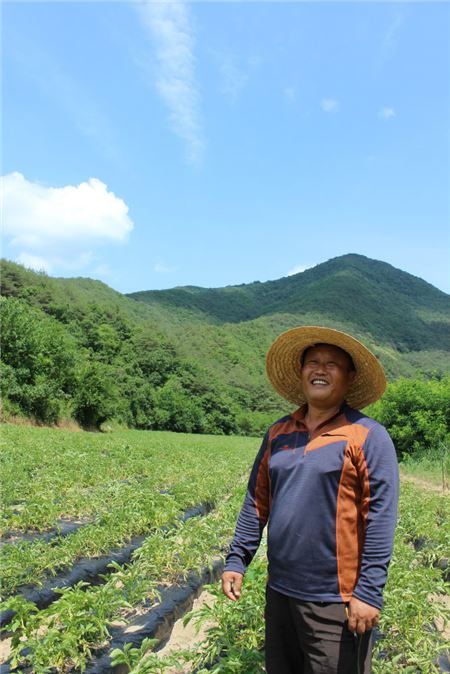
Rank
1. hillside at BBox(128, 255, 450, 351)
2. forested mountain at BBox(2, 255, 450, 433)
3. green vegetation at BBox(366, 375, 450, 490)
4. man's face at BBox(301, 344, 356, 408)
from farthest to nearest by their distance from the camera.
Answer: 1. hillside at BBox(128, 255, 450, 351)
2. forested mountain at BBox(2, 255, 450, 433)
3. green vegetation at BBox(366, 375, 450, 490)
4. man's face at BBox(301, 344, 356, 408)

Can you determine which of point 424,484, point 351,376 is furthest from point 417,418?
point 351,376

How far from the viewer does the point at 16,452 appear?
29.0 feet

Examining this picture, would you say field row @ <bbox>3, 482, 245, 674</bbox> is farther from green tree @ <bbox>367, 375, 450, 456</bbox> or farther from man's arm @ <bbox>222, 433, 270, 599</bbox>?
green tree @ <bbox>367, 375, 450, 456</bbox>

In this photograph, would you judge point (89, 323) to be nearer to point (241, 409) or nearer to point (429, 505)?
point (241, 409)

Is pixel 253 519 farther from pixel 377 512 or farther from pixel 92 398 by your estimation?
pixel 92 398

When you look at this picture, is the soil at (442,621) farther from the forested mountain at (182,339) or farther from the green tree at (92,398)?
the green tree at (92,398)

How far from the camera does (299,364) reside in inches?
105

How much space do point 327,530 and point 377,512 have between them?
0.69ft

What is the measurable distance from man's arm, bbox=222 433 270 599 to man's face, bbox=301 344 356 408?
0.33m

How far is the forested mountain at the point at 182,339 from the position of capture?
26344mm

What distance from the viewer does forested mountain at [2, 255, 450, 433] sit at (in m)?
26.3

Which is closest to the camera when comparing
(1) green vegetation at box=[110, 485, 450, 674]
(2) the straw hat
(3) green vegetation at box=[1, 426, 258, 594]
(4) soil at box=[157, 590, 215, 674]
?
(2) the straw hat

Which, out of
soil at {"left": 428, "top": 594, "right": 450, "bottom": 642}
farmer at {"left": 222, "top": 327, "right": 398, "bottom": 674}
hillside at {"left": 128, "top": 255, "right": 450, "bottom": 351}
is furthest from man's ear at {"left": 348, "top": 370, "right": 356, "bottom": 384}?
hillside at {"left": 128, "top": 255, "right": 450, "bottom": 351}

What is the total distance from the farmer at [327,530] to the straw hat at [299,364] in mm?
28
